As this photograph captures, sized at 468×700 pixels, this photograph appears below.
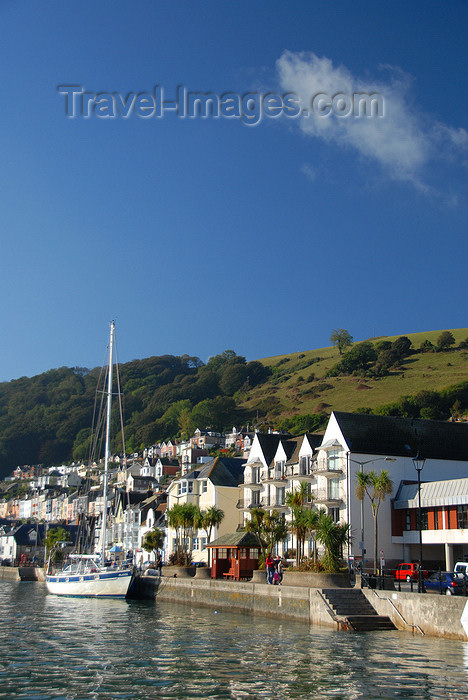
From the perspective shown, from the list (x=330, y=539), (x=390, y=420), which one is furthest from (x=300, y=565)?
(x=390, y=420)

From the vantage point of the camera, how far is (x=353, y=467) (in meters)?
56.7

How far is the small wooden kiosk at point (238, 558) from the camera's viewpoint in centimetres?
5222

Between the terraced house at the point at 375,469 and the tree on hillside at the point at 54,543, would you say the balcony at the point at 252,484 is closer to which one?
the terraced house at the point at 375,469

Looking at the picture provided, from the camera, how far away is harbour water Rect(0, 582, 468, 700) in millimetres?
20500

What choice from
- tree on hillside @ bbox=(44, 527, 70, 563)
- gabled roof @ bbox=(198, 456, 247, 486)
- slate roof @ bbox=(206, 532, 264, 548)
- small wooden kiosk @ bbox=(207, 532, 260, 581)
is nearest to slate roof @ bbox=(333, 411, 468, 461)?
slate roof @ bbox=(206, 532, 264, 548)

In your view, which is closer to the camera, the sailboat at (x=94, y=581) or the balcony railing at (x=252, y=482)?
the sailboat at (x=94, y=581)

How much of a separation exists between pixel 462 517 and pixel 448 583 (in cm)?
1411

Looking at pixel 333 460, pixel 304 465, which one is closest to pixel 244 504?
pixel 304 465

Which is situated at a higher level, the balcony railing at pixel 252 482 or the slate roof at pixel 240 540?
the balcony railing at pixel 252 482

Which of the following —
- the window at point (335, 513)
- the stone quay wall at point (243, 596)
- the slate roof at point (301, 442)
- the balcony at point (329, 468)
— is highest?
the slate roof at point (301, 442)

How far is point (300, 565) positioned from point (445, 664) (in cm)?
2158

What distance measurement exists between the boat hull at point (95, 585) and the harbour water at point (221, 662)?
58.3 ft

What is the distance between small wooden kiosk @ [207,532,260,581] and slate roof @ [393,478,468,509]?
40.5 ft

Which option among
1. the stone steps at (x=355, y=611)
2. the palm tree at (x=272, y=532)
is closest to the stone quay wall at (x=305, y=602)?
the stone steps at (x=355, y=611)
